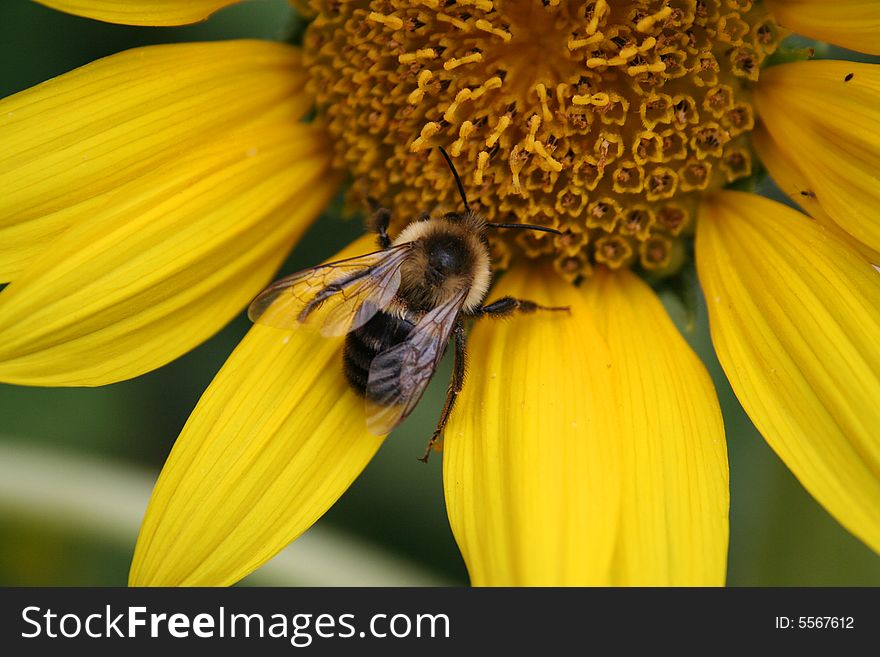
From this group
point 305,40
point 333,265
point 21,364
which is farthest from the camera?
point 305,40

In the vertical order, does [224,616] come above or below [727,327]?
below

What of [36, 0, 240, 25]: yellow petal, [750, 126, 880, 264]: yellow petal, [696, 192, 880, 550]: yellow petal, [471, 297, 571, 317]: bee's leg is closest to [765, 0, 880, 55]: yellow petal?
[750, 126, 880, 264]: yellow petal

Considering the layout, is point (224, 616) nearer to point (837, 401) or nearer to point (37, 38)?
point (837, 401)

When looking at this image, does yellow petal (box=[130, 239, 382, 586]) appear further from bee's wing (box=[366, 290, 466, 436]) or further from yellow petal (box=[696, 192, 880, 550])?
yellow petal (box=[696, 192, 880, 550])

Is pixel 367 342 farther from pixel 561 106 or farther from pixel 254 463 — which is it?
pixel 561 106

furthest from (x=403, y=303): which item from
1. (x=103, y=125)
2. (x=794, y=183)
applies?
(x=794, y=183)

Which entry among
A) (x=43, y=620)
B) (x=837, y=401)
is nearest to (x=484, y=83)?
(x=837, y=401)
